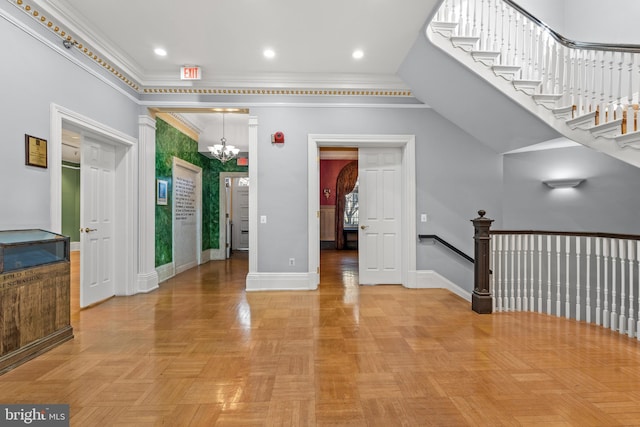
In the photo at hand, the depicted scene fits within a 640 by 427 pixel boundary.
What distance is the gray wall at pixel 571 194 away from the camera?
447cm

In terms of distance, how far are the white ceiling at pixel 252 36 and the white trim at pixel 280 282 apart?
2858mm

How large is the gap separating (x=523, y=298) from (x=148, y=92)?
19.3 feet

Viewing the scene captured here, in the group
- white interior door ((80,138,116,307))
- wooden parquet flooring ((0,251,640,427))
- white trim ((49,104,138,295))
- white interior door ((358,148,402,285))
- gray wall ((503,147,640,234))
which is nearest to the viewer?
wooden parquet flooring ((0,251,640,427))

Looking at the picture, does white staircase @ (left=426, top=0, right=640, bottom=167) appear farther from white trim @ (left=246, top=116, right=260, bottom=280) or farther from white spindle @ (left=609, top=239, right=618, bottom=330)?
white trim @ (left=246, top=116, right=260, bottom=280)

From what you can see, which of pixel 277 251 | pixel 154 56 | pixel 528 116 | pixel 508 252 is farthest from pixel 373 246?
pixel 154 56

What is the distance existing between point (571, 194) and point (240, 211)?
25.1 feet

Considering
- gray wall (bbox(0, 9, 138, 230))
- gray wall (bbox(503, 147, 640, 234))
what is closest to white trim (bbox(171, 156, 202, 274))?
gray wall (bbox(0, 9, 138, 230))

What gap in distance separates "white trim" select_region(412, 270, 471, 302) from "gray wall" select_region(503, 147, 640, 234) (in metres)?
1.35

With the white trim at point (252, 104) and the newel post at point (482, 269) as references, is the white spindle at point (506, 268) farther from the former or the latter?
the white trim at point (252, 104)

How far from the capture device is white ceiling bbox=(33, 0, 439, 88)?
3.05 meters

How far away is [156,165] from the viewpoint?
4.99 meters

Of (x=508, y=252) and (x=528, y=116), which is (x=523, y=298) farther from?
(x=528, y=116)

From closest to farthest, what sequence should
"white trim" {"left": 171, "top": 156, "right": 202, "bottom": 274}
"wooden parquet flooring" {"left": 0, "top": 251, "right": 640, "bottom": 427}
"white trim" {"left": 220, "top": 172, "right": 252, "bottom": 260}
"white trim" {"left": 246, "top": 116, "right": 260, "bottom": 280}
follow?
"wooden parquet flooring" {"left": 0, "top": 251, "right": 640, "bottom": 427} → "white trim" {"left": 246, "top": 116, "right": 260, "bottom": 280} → "white trim" {"left": 171, "top": 156, "right": 202, "bottom": 274} → "white trim" {"left": 220, "top": 172, "right": 252, "bottom": 260}

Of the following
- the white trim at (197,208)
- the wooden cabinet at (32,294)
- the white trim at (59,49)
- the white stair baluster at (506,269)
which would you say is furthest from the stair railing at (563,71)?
the white trim at (197,208)
